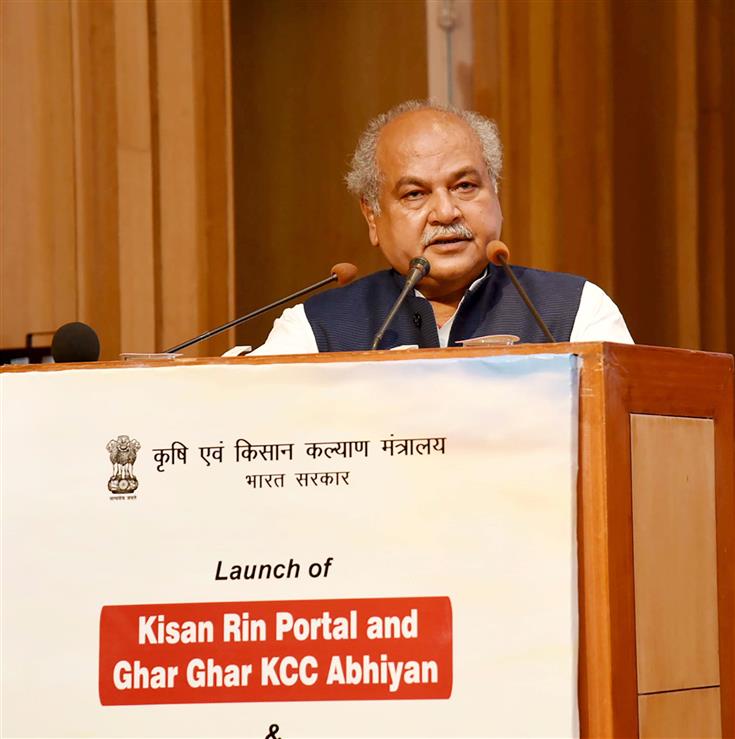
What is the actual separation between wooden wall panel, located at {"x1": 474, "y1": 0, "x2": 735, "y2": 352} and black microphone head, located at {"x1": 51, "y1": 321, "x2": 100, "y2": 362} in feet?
7.32

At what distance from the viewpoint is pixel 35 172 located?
11.5 ft

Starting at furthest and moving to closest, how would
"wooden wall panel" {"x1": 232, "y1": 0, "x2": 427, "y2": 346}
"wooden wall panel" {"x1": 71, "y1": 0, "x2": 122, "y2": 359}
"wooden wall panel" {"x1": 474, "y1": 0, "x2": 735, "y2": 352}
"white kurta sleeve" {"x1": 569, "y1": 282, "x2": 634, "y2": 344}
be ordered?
"wooden wall panel" {"x1": 232, "y1": 0, "x2": 427, "y2": 346} → "wooden wall panel" {"x1": 474, "y1": 0, "x2": 735, "y2": 352} → "wooden wall panel" {"x1": 71, "y1": 0, "x2": 122, "y2": 359} → "white kurta sleeve" {"x1": 569, "y1": 282, "x2": 634, "y2": 344}

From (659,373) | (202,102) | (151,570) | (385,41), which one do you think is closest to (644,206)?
(385,41)

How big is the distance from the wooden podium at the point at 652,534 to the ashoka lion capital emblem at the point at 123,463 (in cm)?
10

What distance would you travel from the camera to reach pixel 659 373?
1.59m

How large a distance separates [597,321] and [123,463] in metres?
1.19

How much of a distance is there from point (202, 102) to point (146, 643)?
7.98 ft

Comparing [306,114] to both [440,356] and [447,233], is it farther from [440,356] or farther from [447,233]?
[440,356]

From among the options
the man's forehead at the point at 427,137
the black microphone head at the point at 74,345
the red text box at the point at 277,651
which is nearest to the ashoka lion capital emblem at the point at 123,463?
the red text box at the point at 277,651

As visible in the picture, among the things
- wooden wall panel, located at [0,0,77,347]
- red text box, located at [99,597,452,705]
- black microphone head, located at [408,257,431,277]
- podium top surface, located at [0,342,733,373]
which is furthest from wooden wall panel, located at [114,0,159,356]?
red text box, located at [99,597,452,705]

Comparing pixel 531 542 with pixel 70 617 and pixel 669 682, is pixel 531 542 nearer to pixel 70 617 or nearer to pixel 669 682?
pixel 669 682

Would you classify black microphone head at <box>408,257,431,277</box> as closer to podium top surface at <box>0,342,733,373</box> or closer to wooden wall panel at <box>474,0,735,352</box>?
podium top surface at <box>0,342,733,373</box>

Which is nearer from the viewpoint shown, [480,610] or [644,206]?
[480,610]

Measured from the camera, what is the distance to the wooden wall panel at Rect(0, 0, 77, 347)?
11.3 feet
